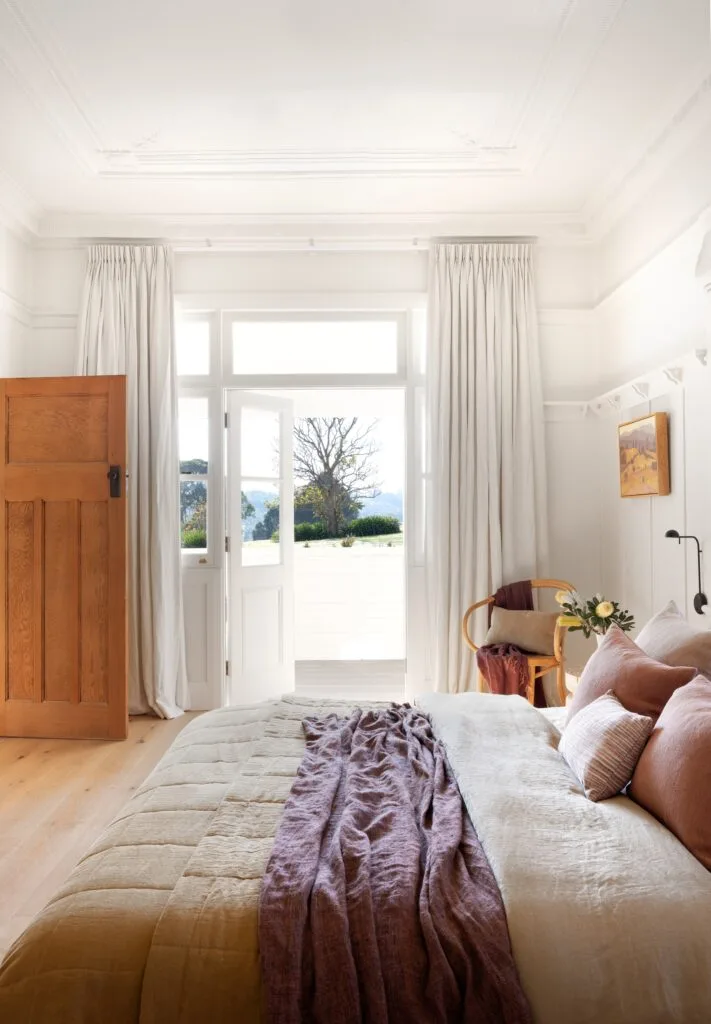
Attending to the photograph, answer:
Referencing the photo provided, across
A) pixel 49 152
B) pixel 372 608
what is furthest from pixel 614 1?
pixel 372 608

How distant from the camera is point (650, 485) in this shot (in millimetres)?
3428

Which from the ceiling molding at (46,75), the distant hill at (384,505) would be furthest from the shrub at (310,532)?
the ceiling molding at (46,75)

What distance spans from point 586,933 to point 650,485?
2618 millimetres

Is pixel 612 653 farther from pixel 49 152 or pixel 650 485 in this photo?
pixel 49 152

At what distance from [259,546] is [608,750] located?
10.4ft

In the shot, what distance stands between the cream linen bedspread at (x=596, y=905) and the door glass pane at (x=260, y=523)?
9.99 feet

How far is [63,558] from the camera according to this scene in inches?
157

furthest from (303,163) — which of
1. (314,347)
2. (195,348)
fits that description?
(195,348)

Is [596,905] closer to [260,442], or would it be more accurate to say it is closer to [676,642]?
[676,642]

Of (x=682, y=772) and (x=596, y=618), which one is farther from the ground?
(x=596, y=618)

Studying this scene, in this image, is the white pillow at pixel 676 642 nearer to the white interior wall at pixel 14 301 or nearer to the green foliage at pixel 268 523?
the green foliage at pixel 268 523

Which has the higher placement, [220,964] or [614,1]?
[614,1]

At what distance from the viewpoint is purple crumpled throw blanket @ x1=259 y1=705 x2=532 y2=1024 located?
116 cm

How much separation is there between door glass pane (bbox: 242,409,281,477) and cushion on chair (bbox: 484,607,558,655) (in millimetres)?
1784
